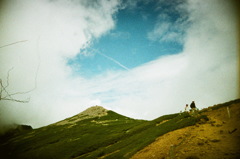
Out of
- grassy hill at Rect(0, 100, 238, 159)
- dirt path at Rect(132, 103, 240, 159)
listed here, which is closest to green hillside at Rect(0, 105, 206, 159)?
grassy hill at Rect(0, 100, 238, 159)

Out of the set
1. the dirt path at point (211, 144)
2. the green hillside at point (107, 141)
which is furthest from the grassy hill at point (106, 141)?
the dirt path at point (211, 144)

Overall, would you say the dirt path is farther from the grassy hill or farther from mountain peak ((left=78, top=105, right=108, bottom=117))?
mountain peak ((left=78, top=105, right=108, bottom=117))

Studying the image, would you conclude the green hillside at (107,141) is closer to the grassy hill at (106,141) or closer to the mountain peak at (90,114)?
the grassy hill at (106,141)

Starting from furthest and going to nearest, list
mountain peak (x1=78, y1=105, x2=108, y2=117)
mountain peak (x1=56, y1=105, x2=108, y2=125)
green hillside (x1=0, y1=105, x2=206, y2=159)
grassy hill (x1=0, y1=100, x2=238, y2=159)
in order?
mountain peak (x1=78, y1=105, x2=108, y2=117)
mountain peak (x1=56, y1=105, x2=108, y2=125)
green hillside (x1=0, y1=105, x2=206, y2=159)
grassy hill (x1=0, y1=100, x2=238, y2=159)

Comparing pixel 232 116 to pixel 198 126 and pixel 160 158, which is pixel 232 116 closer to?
pixel 198 126

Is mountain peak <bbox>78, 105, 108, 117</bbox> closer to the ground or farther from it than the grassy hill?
farther from it

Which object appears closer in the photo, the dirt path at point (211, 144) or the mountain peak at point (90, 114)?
the dirt path at point (211, 144)

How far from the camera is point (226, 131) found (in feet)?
61.6

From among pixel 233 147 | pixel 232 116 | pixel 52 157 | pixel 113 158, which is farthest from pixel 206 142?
pixel 52 157

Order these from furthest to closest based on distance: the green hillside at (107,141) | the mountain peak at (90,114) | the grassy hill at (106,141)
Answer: the mountain peak at (90,114), the green hillside at (107,141), the grassy hill at (106,141)

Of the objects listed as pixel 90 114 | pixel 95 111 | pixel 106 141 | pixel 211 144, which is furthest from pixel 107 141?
pixel 95 111

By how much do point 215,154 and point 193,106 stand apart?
72.8ft

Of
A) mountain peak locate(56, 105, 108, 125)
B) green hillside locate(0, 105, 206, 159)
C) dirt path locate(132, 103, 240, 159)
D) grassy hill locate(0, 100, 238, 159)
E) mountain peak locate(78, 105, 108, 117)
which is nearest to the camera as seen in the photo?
dirt path locate(132, 103, 240, 159)

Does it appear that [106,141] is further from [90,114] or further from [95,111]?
[95,111]
